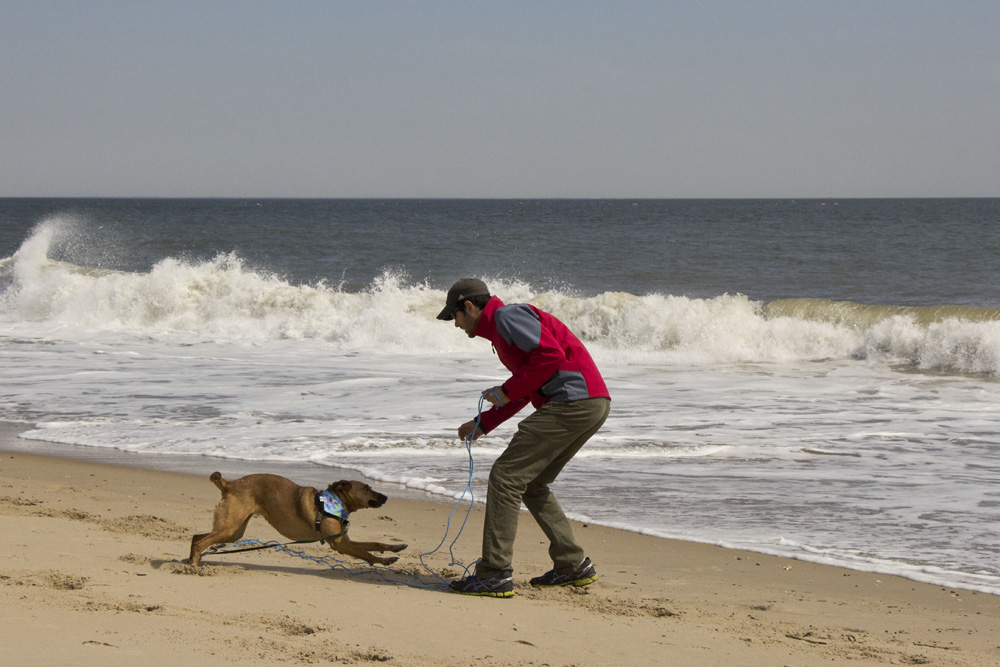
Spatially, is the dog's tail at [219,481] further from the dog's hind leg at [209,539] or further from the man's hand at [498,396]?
the man's hand at [498,396]

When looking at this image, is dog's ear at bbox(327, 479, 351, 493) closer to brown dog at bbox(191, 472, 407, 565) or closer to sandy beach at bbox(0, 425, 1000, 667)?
brown dog at bbox(191, 472, 407, 565)

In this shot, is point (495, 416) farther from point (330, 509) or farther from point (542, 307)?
point (542, 307)

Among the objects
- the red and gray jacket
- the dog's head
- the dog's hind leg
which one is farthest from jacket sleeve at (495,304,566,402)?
the dog's hind leg

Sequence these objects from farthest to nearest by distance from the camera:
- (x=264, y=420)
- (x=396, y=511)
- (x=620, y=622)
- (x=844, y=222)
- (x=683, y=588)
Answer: (x=844, y=222)
(x=264, y=420)
(x=396, y=511)
(x=683, y=588)
(x=620, y=622)

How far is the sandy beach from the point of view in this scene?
3391 millimetres

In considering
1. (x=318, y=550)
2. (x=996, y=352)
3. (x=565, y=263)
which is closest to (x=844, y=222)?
(x=565, y=263)

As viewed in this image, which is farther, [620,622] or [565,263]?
[565,263]

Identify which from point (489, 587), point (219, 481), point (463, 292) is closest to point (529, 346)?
point (463, 292)

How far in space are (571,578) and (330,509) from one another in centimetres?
124

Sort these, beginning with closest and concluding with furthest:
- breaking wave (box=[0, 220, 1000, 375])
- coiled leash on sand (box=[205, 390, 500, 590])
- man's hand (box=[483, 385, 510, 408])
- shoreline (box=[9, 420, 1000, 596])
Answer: man's hand (box=[483, 385, 510, 408]) < coiled leash on sand (box=[205, 390, 500, 590]) < shoreline (box=[9, 420, 1000, 596]) < breaking wave (box=[0, 220, 1000, 375])

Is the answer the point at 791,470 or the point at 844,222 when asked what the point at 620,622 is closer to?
the point at 791,470

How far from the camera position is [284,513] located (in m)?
4.59

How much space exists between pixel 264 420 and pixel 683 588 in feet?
18.3

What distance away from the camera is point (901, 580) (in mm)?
4926
